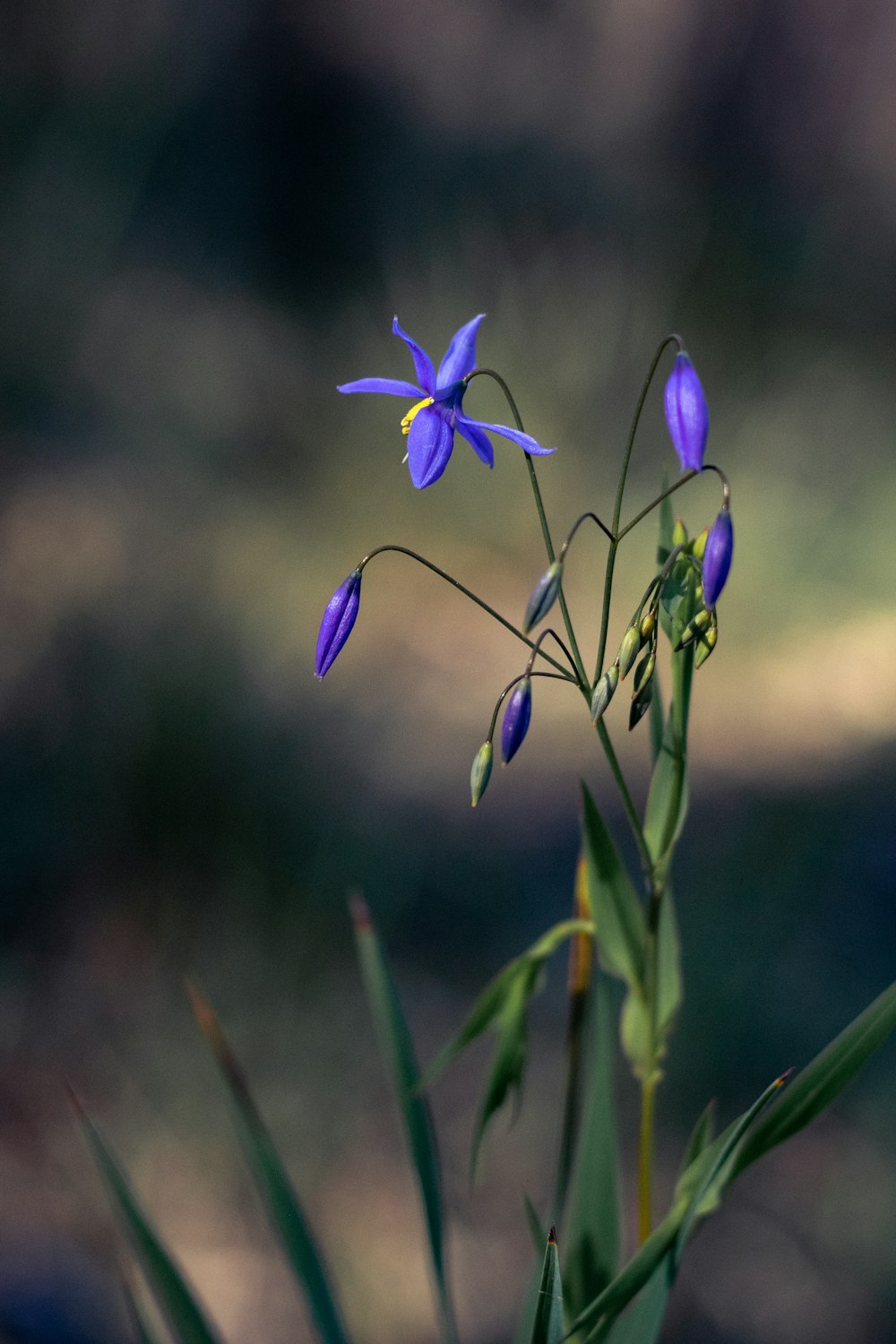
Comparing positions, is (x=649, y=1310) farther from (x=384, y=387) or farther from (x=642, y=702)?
(x=384, y=387)

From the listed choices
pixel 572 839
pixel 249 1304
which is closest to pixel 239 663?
pixel 572 839

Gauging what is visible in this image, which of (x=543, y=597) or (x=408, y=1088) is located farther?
(x=408, y=1088)

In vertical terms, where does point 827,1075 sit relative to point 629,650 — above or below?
below

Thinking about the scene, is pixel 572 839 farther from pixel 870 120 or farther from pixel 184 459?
Answer: pixel 870 120

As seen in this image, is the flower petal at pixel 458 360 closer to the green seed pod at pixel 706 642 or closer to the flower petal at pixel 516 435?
the flower petal at pixel 516 435

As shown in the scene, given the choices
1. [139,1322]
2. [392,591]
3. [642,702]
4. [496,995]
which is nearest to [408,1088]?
[496,995]

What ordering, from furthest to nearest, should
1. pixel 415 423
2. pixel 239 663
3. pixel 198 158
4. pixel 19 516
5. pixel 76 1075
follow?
pixel 198 158 < pixel 19 516 < pixel 239 663 < pixel 76 1075 < pixel 415 423

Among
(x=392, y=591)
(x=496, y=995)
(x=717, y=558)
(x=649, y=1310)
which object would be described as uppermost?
(x=392, y=591)
